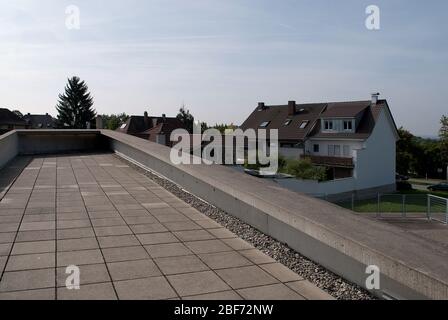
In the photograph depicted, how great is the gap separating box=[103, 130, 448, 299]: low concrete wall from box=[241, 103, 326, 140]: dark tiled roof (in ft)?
141

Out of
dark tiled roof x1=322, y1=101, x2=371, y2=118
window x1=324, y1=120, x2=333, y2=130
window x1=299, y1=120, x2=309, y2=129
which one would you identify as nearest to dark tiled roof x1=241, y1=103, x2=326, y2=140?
window x1=299, y1=120, x2=309, y2=129

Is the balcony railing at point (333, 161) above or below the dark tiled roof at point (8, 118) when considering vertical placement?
below

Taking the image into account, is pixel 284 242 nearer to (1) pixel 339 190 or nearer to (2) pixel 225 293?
(2) pixel 225 293

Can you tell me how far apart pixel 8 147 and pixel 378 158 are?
127 feet

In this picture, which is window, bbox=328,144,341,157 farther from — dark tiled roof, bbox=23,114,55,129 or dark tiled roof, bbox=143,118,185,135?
dark tiled roof, bbox=23,114,55,129

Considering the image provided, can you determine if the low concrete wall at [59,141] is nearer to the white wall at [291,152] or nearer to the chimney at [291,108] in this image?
the white wall at [291,152]

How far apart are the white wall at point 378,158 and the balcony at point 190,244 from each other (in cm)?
3596

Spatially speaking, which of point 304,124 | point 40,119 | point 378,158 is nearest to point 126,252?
point 378,158

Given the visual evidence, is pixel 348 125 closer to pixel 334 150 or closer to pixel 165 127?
pixel 334 150

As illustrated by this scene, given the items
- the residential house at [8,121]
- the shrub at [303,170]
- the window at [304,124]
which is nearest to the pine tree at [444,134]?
the window at [304,124]

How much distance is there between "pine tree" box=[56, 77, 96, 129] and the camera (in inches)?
3029

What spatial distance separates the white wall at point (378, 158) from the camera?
41.8m

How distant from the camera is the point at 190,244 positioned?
5.25 meters

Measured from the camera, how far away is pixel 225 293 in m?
3.81
